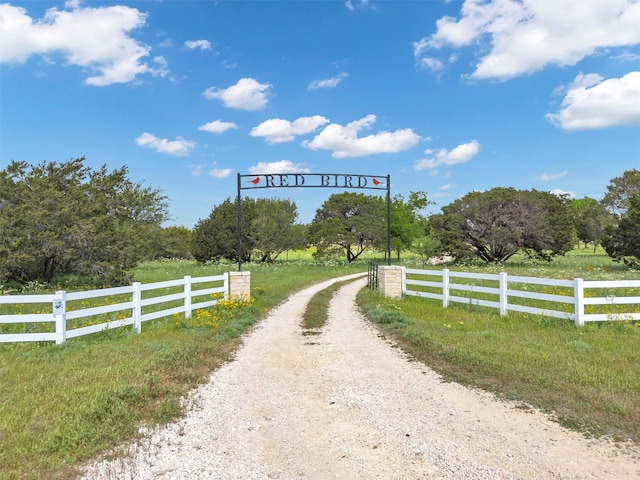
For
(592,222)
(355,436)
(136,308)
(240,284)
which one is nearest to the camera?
(355,436)

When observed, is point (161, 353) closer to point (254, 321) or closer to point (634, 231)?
point (254, 321)

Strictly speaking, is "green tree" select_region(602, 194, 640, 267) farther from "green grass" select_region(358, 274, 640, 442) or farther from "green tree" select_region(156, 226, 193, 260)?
"green tree" select_region(156, 226, 193, 260)

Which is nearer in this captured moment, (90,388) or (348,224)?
(90,388)

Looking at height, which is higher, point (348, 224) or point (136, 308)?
point (348, 224)

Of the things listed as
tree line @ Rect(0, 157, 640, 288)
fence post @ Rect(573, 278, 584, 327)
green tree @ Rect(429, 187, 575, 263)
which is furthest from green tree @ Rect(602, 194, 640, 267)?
fence post @ Rect(573, 278, 584, 327)

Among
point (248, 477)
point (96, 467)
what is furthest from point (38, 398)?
point (248, 477)

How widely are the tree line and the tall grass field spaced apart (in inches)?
448

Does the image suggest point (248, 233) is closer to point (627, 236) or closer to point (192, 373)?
point (627, 236)

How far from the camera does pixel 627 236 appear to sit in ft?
98.0

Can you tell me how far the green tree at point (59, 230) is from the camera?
731 inches

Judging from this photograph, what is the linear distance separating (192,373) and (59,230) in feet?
53.5

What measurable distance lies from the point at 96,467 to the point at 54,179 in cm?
2364

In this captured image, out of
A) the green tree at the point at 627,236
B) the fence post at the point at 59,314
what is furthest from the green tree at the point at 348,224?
the fence post at the point at 59,314

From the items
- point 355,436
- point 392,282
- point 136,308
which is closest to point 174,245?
point 392,282
